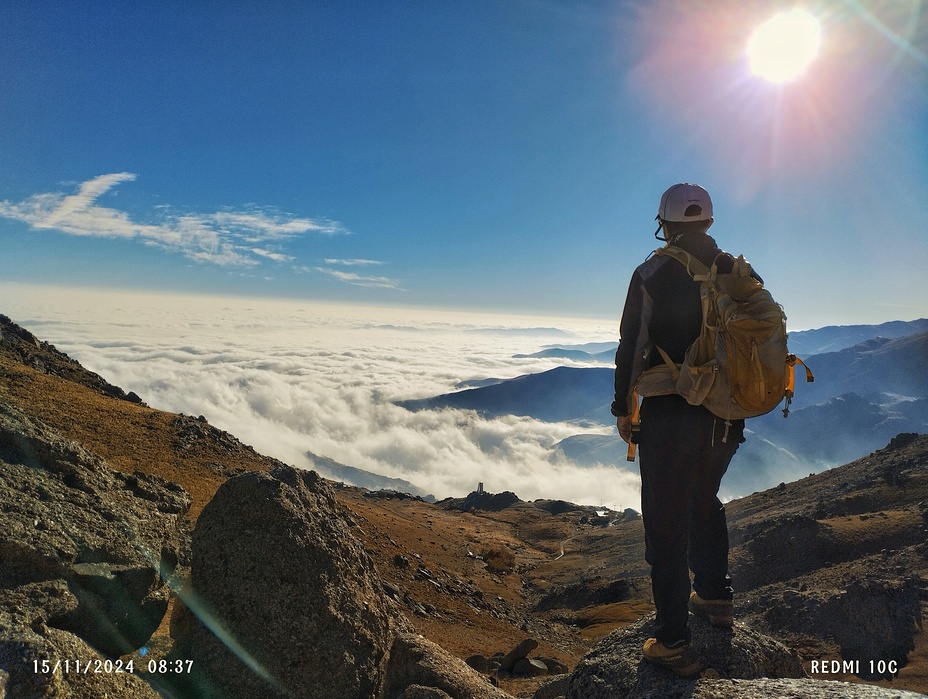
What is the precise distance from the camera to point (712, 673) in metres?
4.08

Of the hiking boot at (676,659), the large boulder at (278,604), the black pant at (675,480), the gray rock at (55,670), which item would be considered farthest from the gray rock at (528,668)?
the gray rock at (55,670)

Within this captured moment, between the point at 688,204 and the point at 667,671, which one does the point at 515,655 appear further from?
the point at 688,204

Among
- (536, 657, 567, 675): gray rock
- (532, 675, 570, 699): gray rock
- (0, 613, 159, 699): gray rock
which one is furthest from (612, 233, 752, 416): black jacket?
(536, 657, 567, 675): gray rock

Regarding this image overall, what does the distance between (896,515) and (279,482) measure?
2138cm

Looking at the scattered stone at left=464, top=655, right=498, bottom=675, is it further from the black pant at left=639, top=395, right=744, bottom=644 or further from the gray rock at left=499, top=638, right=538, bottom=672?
the black pant at left=639, top=395, right=744, bottom=644

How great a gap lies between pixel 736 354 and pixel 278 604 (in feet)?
14.1

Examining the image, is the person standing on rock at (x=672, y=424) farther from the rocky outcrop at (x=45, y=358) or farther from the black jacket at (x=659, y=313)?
the rocky outcrop at (x=45, y=358)

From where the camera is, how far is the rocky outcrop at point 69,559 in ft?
12.2

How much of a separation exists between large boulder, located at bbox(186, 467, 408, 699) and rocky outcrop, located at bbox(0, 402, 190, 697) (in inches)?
19.0

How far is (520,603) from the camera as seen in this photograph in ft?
76.1

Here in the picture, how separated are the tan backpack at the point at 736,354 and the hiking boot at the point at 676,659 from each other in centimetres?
166

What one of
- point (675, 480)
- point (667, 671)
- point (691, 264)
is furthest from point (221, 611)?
point (691, 264)

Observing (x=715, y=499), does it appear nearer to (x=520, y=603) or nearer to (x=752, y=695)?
(x=752, y=695)

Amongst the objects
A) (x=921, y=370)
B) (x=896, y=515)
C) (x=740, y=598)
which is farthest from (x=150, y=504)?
(x=921, y=370)
